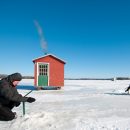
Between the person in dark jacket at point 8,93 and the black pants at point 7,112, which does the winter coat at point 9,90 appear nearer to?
the person in dark jacket at point 8,93

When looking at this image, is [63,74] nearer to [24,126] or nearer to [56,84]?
[56,84]

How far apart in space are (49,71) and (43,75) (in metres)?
0.68

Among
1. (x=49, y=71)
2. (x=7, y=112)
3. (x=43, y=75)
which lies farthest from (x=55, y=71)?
(x=7, y=112)

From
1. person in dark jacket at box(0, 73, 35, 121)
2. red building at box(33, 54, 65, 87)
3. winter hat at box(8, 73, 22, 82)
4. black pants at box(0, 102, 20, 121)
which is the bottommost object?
black pants at box(0, 102, 20, 121)

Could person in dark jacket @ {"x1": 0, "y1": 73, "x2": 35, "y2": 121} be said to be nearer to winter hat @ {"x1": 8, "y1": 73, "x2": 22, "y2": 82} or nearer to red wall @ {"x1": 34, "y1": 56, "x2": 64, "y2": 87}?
winter hat @ {"x1": 8, "y1": 73, "x2": 22, "y2": 82}

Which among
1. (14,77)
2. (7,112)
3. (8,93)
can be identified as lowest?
(7,112)

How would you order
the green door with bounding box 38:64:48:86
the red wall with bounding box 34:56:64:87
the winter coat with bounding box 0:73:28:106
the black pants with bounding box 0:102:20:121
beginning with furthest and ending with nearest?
the red wall with bounding box 34:56:64:87, the green door with bounding box 38:64:48:86, the black pants with bounding box 0:102:20:121, the winter coat with bounding box 0:73:28:106

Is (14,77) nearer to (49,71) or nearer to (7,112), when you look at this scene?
(7,112)

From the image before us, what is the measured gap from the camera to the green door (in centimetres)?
2600

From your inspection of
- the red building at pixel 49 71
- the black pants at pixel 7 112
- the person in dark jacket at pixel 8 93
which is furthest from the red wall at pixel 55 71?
the person in dark jacket at pixel 8 93

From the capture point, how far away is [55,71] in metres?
26.8

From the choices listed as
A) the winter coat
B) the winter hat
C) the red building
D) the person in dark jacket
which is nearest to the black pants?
the person in dark jacket

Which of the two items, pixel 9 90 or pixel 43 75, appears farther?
pixel 43 75

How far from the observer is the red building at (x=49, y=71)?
26.1m
